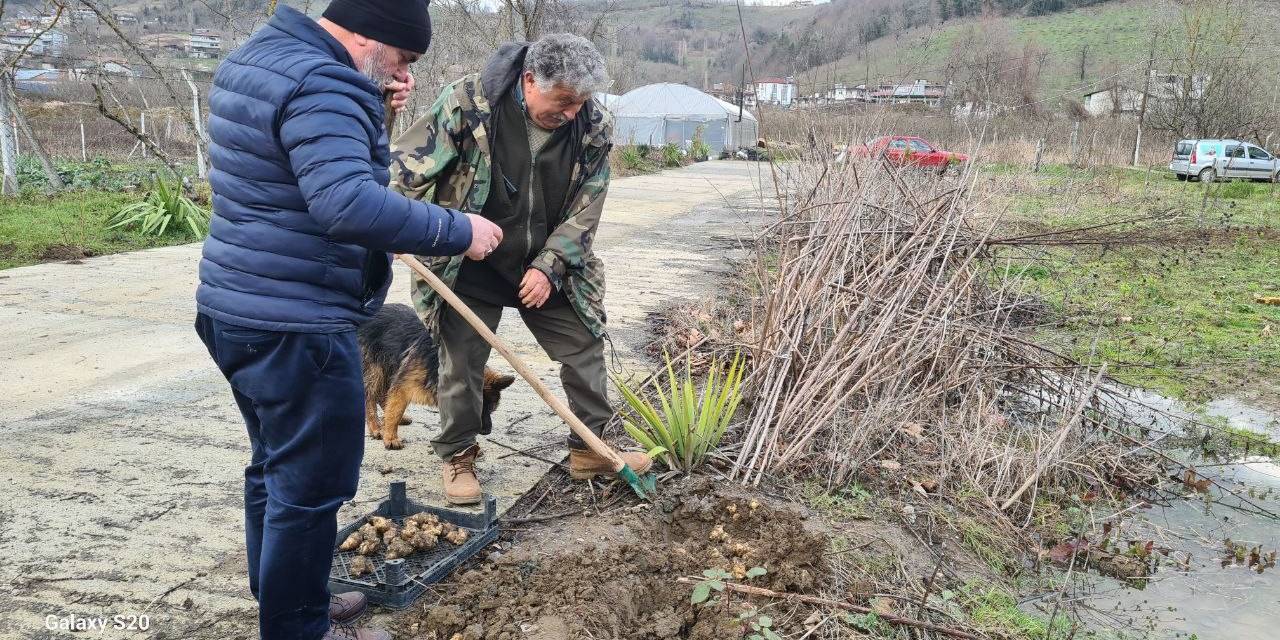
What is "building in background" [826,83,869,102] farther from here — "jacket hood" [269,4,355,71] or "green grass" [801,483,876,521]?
"jacket hood" [269,4,355,71]

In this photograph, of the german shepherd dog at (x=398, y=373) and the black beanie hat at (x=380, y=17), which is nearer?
the black beanie hat at (x=380, y=17)

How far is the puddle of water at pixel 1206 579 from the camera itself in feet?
10.9

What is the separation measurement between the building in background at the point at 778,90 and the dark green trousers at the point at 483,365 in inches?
108

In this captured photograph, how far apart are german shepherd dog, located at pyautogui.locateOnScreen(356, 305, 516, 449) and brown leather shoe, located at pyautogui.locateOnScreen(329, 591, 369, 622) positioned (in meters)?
1.39

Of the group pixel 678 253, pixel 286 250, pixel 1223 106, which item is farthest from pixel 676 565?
pixel 1223 106

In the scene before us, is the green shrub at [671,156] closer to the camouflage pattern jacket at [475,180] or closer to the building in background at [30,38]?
the building in background at [30,38]

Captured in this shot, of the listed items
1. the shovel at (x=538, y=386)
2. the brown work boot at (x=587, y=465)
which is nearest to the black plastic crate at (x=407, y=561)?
the shovel at (x=538, y=386)

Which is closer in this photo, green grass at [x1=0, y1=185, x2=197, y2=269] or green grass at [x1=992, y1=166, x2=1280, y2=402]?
green grass at [x1=992, y1=166, x2=1280, y2=402]

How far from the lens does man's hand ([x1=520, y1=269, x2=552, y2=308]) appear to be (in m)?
3.52

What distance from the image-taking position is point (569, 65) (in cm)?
321

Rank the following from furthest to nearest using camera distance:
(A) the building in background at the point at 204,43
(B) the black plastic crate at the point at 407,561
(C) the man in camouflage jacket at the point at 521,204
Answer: (A) the building in background at the point at 204,43 < (C) the man in camouflage jacket at the point at 521,204 < (B) the black plastic crate at the point at 407,561

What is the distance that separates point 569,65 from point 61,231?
9125 mm

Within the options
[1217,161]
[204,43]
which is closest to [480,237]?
[204,43]

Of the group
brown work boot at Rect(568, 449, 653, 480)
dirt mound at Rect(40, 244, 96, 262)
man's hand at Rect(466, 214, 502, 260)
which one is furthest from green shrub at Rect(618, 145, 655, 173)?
man's hand at Rect(466, 214, 502, 260)
